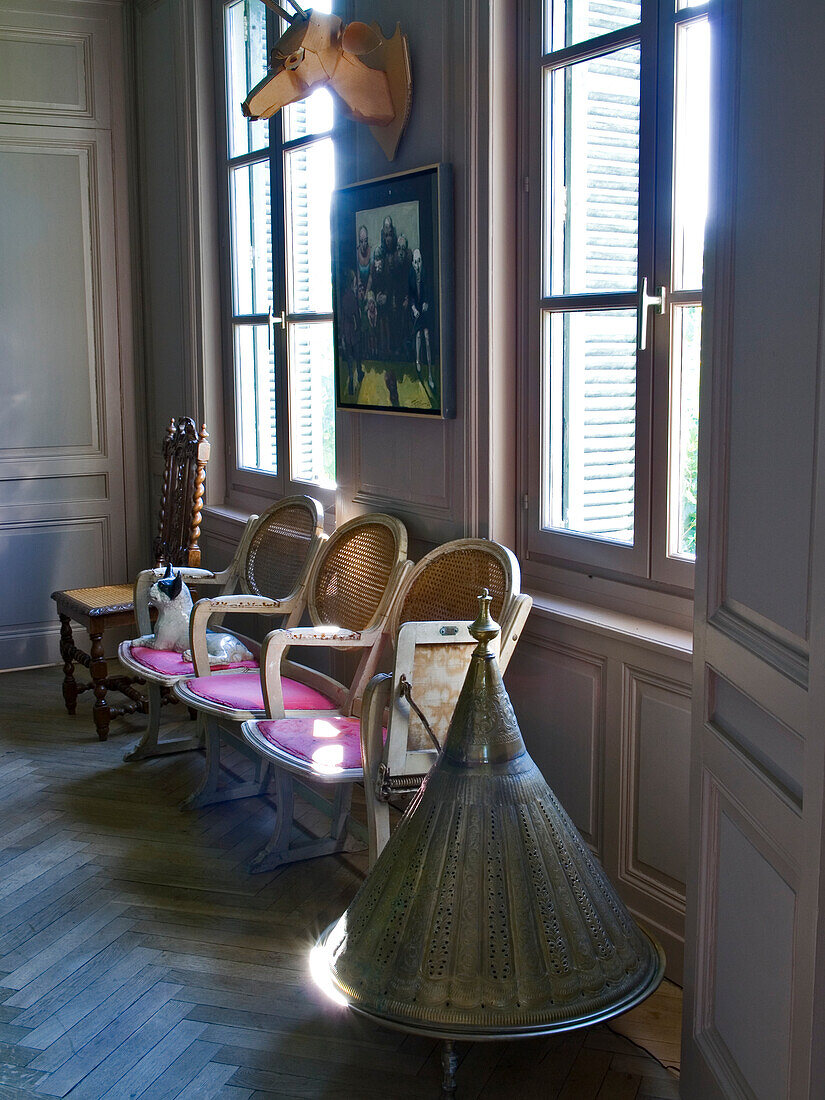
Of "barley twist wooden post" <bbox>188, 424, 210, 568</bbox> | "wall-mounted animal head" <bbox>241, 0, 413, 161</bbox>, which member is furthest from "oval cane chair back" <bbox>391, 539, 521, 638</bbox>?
"barley twist wooden post" <bbox>188, 424, 210, 568</bbox>

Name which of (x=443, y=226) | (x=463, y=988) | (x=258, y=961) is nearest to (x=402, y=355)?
(x=443, y=226)

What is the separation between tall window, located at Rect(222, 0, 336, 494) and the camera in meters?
4.51

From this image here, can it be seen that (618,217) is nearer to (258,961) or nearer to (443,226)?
(443,226)

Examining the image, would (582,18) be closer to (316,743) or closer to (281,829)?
(316,743)

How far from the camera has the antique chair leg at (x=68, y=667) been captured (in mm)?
5230

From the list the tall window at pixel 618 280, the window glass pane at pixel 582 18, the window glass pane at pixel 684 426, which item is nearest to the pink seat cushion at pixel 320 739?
the tall window at pixel 618 280

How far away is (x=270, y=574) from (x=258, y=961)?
1700mm

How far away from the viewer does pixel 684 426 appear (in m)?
2.90

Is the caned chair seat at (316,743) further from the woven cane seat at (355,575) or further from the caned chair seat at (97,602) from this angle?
the caned chair seat at (97,602)

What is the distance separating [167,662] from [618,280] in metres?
2.20

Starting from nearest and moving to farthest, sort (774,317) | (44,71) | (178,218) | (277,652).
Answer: (774,317) < (277,652) < (178,218) < (44,71)

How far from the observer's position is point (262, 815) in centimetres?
403

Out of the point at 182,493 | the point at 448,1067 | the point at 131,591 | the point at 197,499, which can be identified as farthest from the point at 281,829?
the point at 131,591

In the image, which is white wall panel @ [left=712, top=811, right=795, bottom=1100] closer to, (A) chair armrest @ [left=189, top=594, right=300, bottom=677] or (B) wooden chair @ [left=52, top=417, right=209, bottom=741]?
(A) chair armrest @ [left=189, top=594, right=300, bottom=677]
